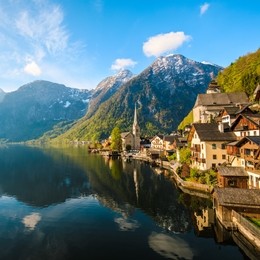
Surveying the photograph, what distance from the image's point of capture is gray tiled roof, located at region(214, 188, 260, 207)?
1617 inches

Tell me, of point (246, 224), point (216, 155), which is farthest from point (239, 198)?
point (216, 155)

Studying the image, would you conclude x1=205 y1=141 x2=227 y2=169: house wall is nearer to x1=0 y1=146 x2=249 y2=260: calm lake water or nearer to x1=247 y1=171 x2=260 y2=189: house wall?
x1=0 y1=146 x2=249 y2=260: calm lake water

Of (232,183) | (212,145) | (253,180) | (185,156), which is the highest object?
(212,145)

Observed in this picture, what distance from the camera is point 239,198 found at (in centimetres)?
4200

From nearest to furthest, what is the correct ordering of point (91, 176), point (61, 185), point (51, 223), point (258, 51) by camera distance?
point (51, 223)
point (61, 185)
point (91, 176)
point (258, 51)

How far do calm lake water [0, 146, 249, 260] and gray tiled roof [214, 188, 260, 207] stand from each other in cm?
577

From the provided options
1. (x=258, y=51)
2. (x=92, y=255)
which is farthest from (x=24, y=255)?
(x=258, y=51)

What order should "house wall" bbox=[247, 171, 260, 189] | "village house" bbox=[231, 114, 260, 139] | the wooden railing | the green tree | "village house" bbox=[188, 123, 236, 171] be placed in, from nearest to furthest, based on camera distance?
the wooden railing
"house wall" bbox=[247, 171, 260, 189]
"village house" bbox=[231, 114, 260, 139]
"village house" bbox=[188, 123, 236, 171]
the green tree

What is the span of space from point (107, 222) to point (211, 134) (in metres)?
41.7

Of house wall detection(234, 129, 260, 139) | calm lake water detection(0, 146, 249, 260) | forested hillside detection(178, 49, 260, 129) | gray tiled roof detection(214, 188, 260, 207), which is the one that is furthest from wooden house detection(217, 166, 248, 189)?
forested hillside detection(178, 49, 260, 129)

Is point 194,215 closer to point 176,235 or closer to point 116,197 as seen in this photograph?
point 176,235

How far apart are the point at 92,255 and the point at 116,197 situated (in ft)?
110

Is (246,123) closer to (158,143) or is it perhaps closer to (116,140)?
(158,143)

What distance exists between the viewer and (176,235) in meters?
41.7
